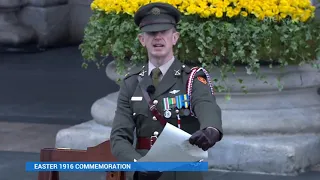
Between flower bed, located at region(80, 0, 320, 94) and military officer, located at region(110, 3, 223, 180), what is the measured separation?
2749mm

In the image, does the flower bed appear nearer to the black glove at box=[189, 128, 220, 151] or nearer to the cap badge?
the cap badge

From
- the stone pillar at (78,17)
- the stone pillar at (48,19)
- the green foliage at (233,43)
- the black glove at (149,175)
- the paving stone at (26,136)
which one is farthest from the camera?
the stone pillar at (78,17)

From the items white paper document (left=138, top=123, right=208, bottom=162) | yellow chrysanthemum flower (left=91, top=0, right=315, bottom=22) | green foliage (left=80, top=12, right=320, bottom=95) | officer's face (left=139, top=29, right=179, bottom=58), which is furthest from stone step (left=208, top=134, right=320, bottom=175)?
white paper document (left=138, top=123, right=208, bottom=162)

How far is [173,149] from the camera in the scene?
11.6 feet

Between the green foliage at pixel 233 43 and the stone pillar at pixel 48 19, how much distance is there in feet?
27.3

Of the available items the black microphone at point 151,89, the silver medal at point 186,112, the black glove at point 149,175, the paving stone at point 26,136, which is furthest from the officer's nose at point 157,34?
the paving stone at point 26,136

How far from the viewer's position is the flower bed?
6.71 m

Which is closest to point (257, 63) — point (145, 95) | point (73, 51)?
point (145, 95)

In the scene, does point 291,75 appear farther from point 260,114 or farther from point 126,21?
→ point 126,21

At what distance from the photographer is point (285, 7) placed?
6809mm

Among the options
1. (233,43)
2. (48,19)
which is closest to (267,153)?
(233,43)

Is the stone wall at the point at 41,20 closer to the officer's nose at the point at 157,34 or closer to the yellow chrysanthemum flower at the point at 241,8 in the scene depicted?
the yellow chrysanthemum flower at the point at 241,8

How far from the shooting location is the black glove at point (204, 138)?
11.4ft

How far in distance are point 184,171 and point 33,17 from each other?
11868 mm
